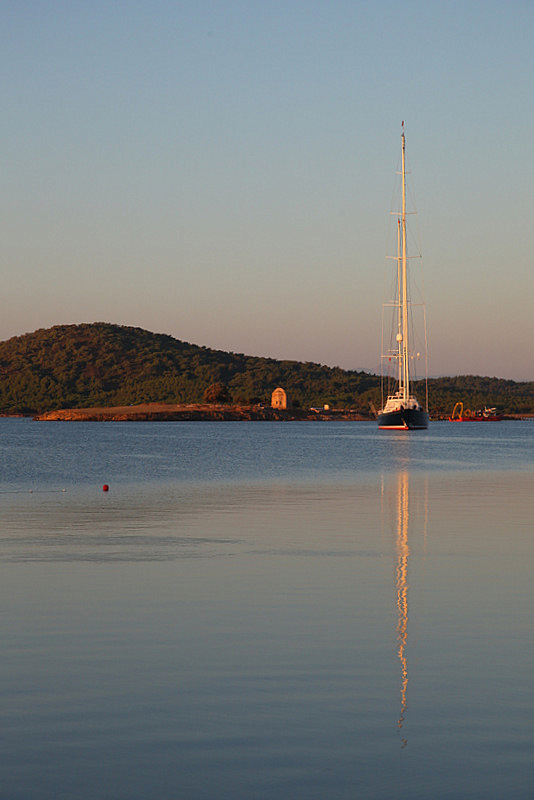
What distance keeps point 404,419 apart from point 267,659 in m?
162

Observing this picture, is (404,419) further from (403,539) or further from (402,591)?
(402,591)

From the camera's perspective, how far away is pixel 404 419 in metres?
175

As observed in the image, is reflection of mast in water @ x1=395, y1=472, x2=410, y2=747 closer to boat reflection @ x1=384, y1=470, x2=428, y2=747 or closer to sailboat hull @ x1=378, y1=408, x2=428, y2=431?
boat reflection @ x1=384, y1=470, x2=428, y2=747

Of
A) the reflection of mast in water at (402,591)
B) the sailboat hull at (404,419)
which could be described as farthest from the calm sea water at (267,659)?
the sailboat hull at (404,419)

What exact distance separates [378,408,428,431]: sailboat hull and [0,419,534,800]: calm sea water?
462 feet

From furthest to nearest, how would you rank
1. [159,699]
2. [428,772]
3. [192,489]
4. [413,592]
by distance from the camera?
[192,489]
[413,592]
[159,699]
[428,772]

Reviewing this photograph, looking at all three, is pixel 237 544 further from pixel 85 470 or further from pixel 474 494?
pixel 85 470

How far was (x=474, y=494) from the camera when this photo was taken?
46812 millimetres

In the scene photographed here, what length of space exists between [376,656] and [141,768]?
17.7 ft

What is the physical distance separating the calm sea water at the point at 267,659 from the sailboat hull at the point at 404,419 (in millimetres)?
140709

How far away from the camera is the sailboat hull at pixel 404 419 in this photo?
174250 millimetres

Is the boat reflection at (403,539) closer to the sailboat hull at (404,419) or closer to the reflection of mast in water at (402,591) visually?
the reflection of mast in water at (402,591)

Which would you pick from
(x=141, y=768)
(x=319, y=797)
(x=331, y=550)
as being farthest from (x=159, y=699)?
(x=331, y=550)

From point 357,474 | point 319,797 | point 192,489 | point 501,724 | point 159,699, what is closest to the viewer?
point 319,797
